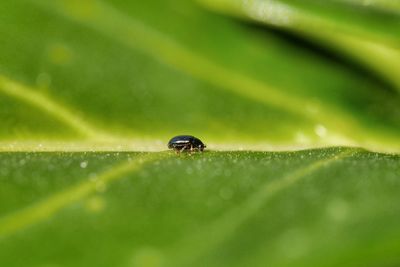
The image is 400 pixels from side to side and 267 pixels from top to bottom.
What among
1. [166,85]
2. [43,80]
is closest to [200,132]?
[166,85]

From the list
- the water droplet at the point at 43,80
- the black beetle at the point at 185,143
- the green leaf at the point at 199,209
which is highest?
the water droplet at the point at 43,80

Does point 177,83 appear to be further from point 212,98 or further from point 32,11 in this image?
point 32,11

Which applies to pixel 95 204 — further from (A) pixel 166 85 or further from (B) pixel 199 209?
(A) pixel 166 85

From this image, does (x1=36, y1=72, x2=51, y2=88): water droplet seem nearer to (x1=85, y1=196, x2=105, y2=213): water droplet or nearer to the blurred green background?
the blurred green background

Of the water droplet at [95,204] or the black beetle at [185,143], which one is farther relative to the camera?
the black beetle at [185,143]

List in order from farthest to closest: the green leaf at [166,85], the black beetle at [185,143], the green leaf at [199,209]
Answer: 1. the green leaf at [166,85]
2. the black beetle at [185,143]
3. the green leaf at [199,209]

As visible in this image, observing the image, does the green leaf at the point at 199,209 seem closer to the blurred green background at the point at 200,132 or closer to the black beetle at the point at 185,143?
the blurred green background at the point at 200,132

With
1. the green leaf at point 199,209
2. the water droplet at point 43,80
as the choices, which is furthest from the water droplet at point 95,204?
the water droplet at point 43,80

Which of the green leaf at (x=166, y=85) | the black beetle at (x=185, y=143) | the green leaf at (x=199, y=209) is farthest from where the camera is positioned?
the green leaf at (x=166, y=85)

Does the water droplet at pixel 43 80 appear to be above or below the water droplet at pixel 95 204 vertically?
above
